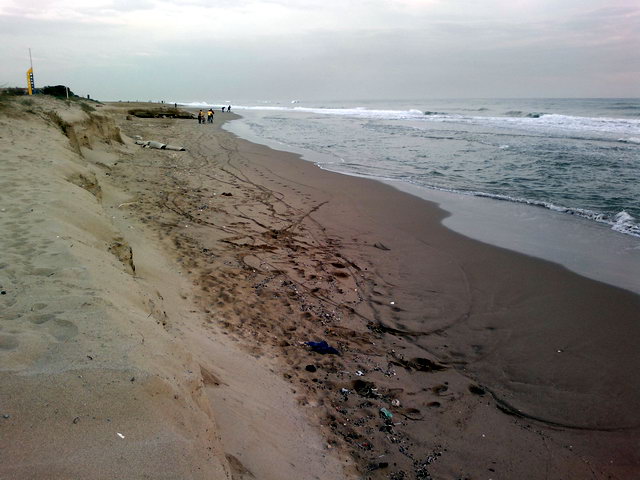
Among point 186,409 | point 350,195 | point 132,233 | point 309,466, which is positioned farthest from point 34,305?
point 350,195

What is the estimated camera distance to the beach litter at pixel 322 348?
411 centimetres

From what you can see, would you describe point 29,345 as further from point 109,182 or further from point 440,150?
point 440,150

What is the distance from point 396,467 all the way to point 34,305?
2.69 m

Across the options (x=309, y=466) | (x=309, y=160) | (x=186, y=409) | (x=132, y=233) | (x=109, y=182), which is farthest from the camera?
(x=309, y=160)

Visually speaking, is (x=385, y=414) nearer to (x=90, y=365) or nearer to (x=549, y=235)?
(x=90, y=365)

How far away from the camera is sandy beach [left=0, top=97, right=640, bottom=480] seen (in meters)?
2.01

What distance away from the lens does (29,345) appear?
2240mm

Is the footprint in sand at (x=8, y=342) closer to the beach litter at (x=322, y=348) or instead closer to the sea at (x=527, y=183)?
the beach litter at (x=322, y=348)

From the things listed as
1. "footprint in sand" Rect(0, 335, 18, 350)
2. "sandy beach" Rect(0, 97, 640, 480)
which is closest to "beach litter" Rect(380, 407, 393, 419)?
"sandy beach" Rect(0, 97, 640, 480)

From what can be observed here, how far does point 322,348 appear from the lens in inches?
163

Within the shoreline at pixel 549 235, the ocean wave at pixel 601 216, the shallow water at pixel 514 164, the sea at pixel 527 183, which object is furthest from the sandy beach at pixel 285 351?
the shallow water at pixel 514 164

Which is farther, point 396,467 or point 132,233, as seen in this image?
point 132,233

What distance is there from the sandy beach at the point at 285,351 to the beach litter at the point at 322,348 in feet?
0.19

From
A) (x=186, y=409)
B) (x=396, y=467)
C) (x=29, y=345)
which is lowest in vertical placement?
(x=396, y=467)
